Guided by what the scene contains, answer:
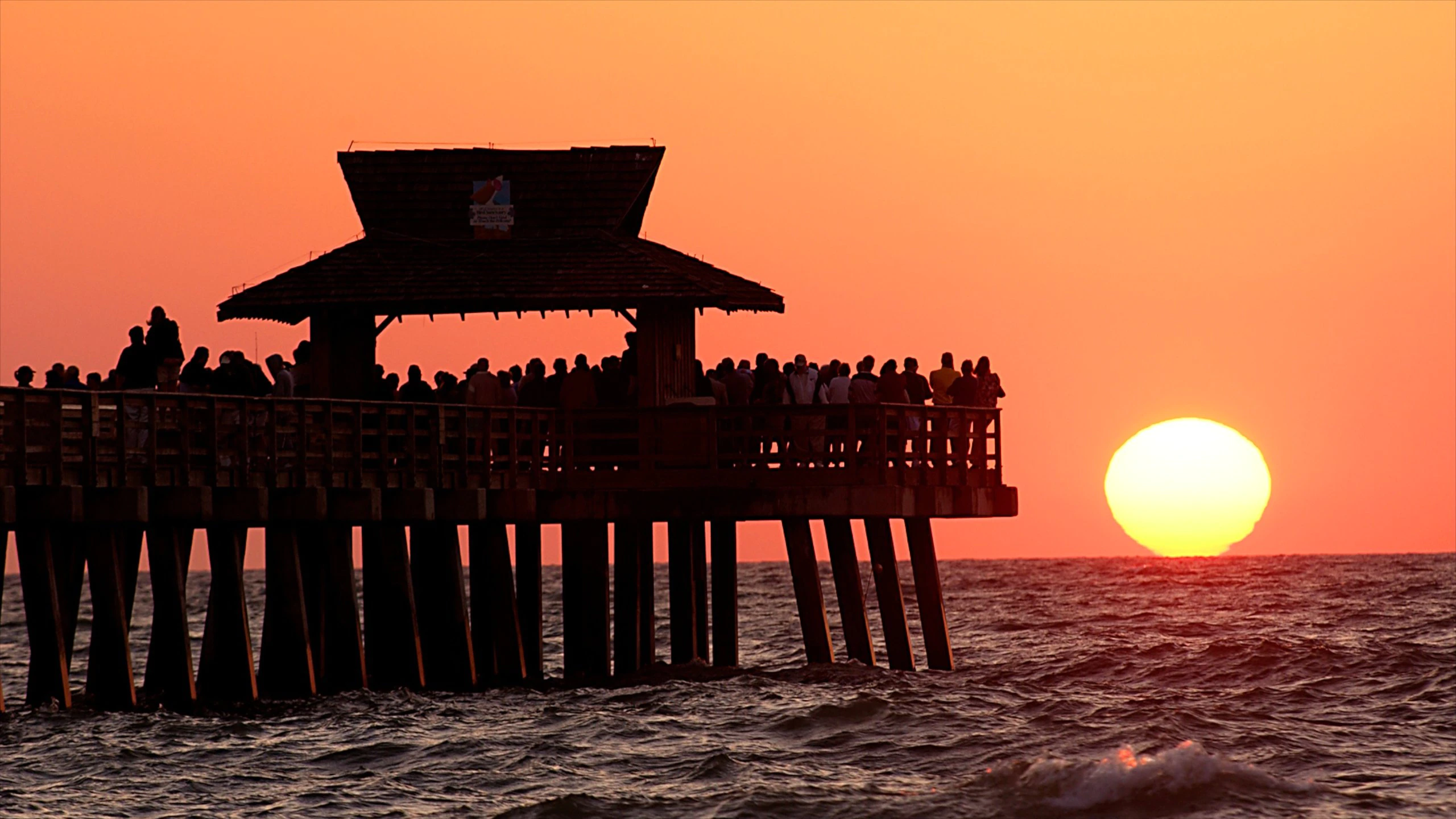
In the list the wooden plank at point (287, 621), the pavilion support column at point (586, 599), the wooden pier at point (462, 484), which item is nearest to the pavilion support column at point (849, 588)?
the wooden pier at point (462, 484)

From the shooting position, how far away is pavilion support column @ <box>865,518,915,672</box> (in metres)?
30.8

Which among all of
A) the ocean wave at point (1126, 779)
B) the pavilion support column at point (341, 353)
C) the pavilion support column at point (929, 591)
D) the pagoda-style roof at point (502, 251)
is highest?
the pagoda-style roof at point (502, 251)

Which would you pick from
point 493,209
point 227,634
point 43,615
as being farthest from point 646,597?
point 43,615

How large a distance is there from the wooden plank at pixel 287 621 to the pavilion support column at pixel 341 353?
14.2 ft

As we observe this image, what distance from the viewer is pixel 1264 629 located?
46.9 m

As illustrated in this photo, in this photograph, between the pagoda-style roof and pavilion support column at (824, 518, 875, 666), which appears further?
pavilion support column at (824, 518, 875, 666)

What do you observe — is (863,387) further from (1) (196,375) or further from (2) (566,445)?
(1) (196,375)

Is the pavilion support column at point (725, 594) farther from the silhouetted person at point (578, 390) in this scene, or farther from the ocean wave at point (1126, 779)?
the ocean wave at point (1126, 779)

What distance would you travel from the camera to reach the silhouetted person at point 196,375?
26.6 metres

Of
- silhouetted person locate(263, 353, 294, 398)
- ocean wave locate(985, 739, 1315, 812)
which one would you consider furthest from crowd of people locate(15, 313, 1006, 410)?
ocean wave locate(985, 739, 1315, 812)

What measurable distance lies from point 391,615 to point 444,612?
1.06 m

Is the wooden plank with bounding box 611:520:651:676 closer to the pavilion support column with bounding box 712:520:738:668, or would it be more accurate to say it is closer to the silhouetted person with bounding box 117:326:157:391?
the pavilion support column with bounding box 712:520:738:668

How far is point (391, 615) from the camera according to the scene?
91.4 ft

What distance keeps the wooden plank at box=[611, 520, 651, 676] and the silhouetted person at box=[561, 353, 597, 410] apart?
1638mm
